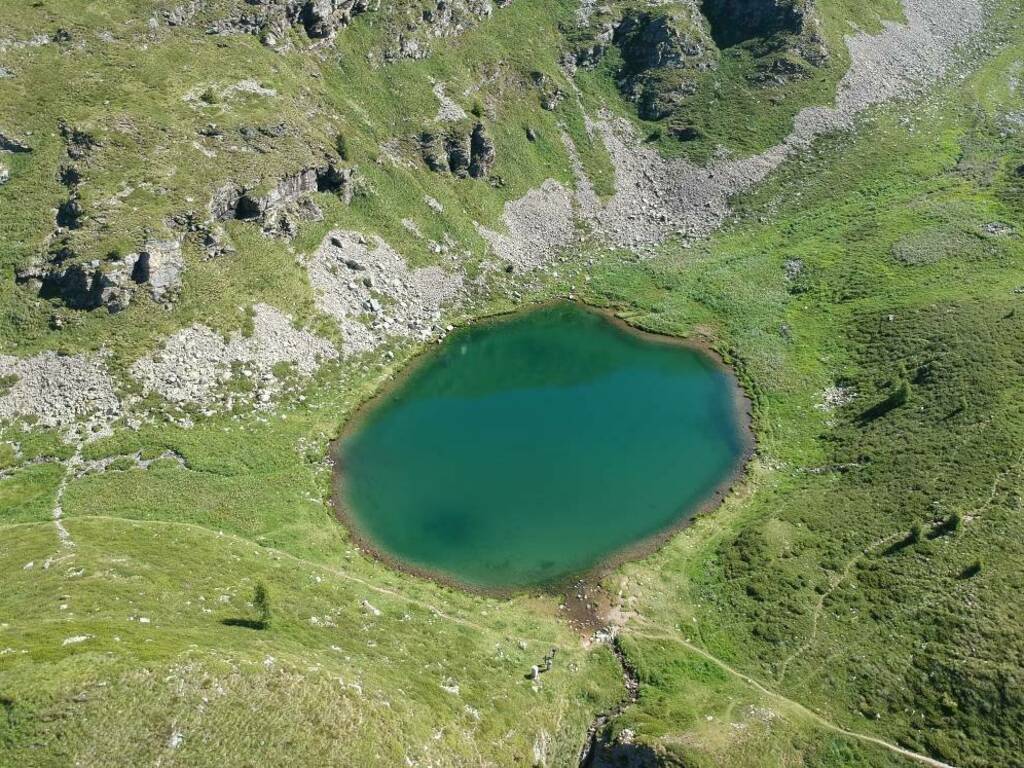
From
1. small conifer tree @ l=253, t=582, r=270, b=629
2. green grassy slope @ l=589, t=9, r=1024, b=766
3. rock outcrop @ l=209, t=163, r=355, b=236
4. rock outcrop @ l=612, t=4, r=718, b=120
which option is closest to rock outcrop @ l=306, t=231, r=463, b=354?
rock outcrop @ l=209, t=163, r=355, b=236

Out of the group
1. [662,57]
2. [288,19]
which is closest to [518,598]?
[288,19]

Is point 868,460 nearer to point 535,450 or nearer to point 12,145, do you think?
point 535,450

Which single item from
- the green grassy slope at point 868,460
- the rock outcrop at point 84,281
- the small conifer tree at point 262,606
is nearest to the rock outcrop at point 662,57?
the green grassy slope at point 868,460

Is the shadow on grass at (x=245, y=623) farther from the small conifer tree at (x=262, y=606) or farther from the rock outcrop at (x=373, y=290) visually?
the rock outcrop at (x=373, y=290)

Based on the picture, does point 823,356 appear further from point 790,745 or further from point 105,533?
point 105,533

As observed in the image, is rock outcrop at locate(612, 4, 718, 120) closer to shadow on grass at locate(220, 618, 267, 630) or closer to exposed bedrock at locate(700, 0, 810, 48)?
exposed bedrock at locate(700, 0, 810, 48)
